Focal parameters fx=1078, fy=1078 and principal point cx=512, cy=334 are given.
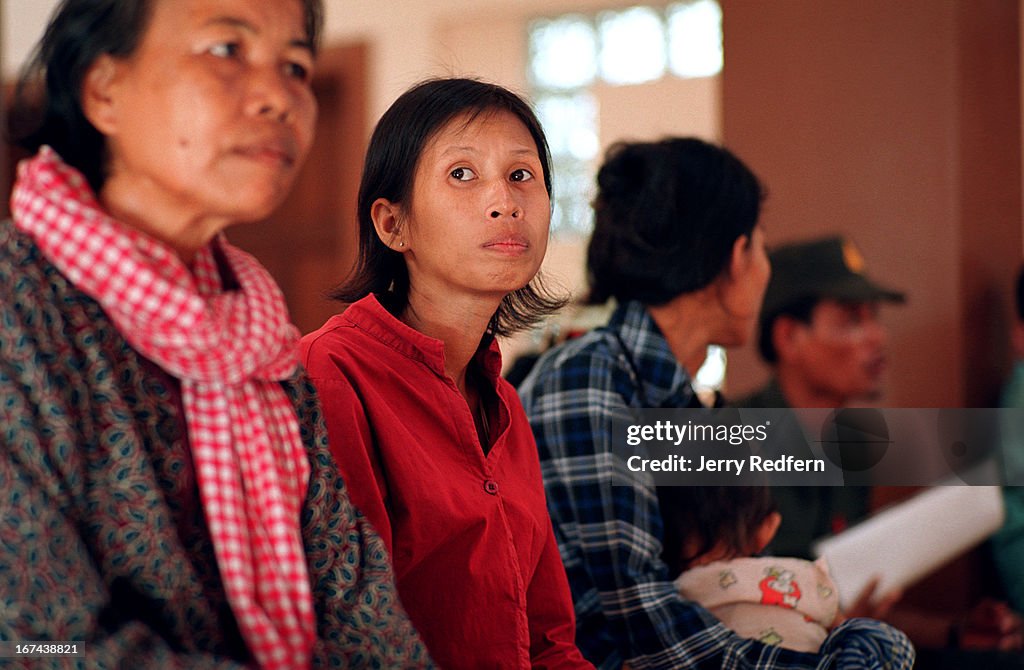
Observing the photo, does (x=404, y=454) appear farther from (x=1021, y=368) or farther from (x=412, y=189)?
(x=1021, y=368)

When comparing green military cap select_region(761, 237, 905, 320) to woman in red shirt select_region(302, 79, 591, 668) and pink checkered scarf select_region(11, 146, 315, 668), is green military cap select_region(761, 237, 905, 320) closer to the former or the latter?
woman in red shirt select_region(302, 79, 591, 668)

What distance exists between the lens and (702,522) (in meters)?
1.41

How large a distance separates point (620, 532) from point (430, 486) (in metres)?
0.39

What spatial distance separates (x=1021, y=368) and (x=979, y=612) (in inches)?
19.0

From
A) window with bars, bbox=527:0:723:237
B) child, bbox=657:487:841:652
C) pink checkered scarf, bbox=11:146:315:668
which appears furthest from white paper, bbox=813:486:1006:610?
window with bars, bbox=527:0:723:237

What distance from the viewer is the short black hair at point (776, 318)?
7.15 feet

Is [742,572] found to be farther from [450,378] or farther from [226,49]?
[226,49]

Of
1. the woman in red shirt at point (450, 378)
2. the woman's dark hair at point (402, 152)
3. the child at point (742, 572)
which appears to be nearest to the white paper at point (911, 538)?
the child at point (742, 572)

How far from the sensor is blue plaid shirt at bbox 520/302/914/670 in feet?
4.16

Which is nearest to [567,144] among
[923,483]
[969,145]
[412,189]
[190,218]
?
[969,145]

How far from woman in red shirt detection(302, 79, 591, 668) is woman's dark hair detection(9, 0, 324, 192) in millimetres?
319

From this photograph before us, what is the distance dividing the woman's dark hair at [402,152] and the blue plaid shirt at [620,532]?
187 millimetres

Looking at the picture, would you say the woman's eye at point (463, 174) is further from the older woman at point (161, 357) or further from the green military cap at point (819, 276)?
the green military cap at point (819, 276)

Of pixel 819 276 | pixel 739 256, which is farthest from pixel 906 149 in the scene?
pixel 739 256
